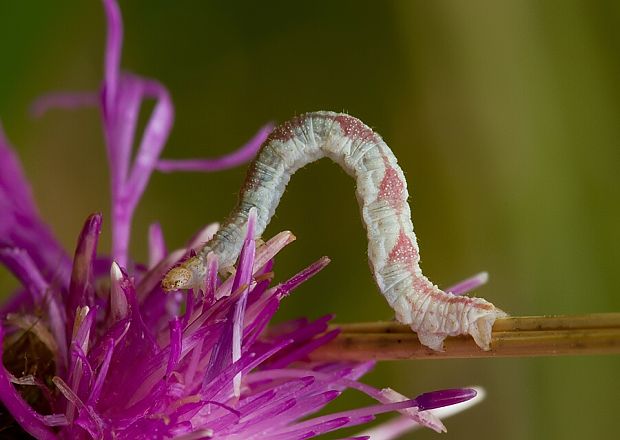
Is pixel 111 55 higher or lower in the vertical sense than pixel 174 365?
higher

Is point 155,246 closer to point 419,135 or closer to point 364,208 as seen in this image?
point 364,208

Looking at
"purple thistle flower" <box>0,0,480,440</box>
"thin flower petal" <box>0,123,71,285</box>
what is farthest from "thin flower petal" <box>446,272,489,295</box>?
"thin flower petal" <box>0,123,71,285</box>

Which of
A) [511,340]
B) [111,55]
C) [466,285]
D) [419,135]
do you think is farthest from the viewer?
[419,135]

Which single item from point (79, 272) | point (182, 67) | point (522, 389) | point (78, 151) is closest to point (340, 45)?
point (182, 67)

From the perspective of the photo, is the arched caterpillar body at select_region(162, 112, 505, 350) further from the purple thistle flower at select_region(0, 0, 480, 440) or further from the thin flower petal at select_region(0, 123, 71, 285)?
the thin flower petal at select_region(0, 123, 71, 285)

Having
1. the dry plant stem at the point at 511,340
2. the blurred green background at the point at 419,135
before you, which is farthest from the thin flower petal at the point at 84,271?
the blurred green background at the point at 419,135

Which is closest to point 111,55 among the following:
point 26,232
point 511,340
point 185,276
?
point 26,232

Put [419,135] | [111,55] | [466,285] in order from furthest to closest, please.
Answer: [419,135] < [111,55] < [466,285]

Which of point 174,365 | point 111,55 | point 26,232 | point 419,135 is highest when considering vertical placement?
point 419,135
